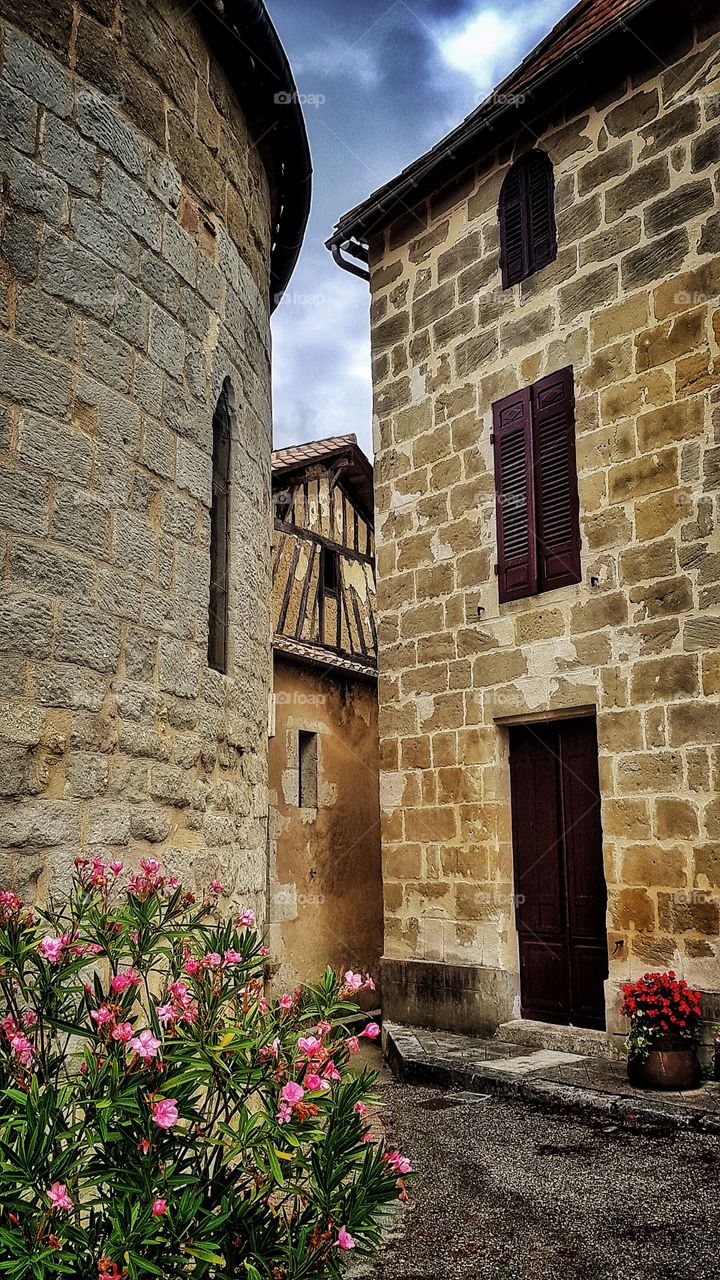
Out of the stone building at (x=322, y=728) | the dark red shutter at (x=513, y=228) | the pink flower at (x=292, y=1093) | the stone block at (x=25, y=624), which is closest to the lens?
→ the pink flower at (x=292, y=1093)

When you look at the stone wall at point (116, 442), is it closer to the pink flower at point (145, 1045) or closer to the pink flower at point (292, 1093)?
the pink flower at point (145, 1045)

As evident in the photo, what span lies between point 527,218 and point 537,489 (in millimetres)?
2216

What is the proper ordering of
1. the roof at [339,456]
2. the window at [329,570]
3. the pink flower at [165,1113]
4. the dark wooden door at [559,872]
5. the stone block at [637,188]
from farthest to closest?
the window at [329,570]
the roof at [339,456]
the dark wooden door at [559,872]
the stone block at [637,188]
the pink flower at [165,1113]

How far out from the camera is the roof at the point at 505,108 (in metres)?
6.99

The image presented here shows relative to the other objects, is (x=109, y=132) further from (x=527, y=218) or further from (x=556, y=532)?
(x=527, y=218)

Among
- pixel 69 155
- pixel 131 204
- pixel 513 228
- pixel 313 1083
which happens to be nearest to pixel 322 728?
pixel 513 228

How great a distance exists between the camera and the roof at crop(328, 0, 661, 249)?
699 cm

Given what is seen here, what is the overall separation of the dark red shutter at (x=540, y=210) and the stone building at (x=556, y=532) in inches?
0.7

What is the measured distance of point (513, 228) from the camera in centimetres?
800

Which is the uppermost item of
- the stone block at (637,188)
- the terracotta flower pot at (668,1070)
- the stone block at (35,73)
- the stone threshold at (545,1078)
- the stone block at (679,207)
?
the stone block at (637,188)

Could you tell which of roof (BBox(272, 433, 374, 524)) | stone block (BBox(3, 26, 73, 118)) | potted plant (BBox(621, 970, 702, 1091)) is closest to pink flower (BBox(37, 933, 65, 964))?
stone block (BBox(3, 26, 73, 118))

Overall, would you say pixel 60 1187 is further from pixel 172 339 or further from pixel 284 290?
pixel 284 290

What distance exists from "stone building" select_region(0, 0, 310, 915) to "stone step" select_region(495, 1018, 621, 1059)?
3.16m

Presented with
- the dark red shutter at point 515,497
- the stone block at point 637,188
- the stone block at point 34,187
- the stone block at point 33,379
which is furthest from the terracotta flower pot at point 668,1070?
the stone block at point 637,188
